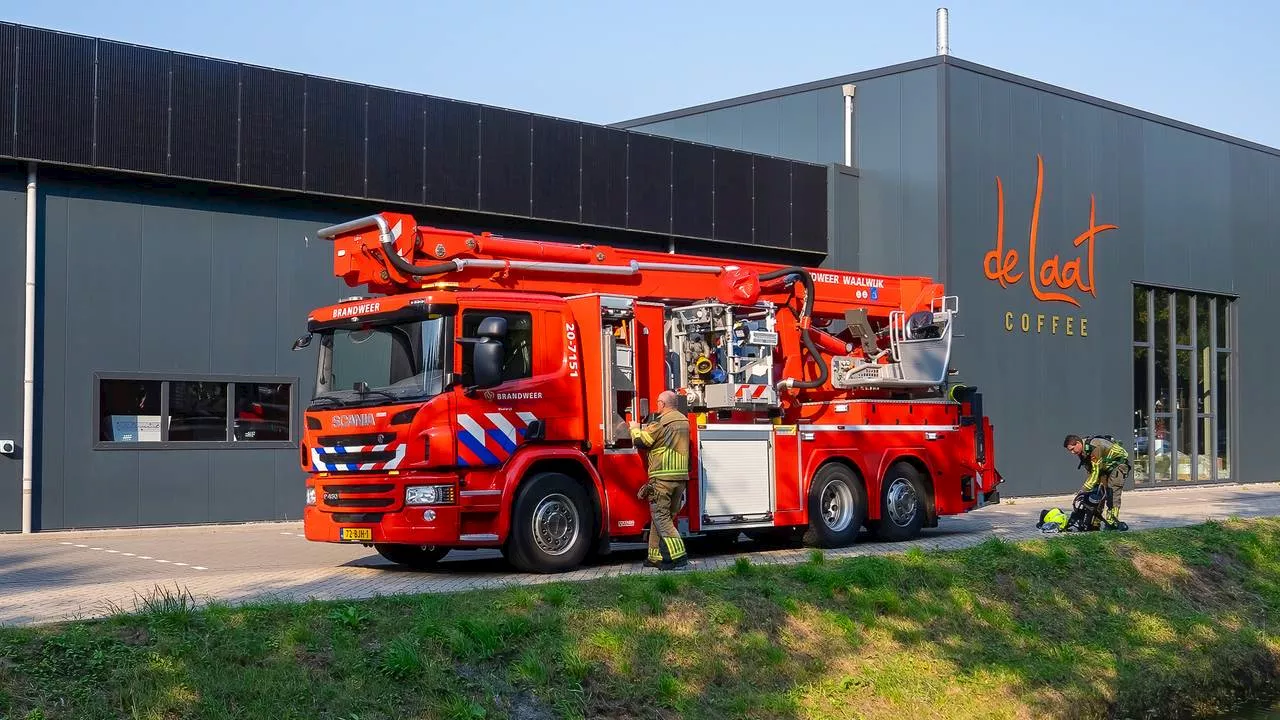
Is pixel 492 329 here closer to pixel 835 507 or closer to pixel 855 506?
pixel 835 507

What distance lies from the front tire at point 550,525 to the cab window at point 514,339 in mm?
1020

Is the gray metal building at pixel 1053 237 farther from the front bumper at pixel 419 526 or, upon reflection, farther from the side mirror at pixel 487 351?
the front bumper at pixel 419 526

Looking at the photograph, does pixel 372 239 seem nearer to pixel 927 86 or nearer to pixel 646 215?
pixel 646 215

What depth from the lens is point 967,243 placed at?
→ 26.2 m

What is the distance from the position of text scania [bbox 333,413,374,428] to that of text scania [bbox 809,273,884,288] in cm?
632

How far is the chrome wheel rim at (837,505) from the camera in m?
16.1

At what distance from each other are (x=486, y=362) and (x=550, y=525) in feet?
5.72

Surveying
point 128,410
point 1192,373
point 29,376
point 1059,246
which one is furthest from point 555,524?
point 1192,373

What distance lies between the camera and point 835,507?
53.6ft

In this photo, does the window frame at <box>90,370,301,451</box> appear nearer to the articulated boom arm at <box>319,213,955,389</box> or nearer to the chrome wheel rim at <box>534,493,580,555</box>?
the articulated boom arm at <box>319,213,955,389</box>

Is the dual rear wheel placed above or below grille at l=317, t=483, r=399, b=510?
below

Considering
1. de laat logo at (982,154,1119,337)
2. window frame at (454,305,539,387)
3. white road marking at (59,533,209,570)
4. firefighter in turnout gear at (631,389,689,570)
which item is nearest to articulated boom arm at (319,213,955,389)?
window frame at (454,305,539,387)

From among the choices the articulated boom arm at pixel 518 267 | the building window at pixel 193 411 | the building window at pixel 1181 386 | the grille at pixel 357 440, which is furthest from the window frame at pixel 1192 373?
the grille at pixel 357 440

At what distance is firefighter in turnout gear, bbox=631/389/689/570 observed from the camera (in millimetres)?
13078
